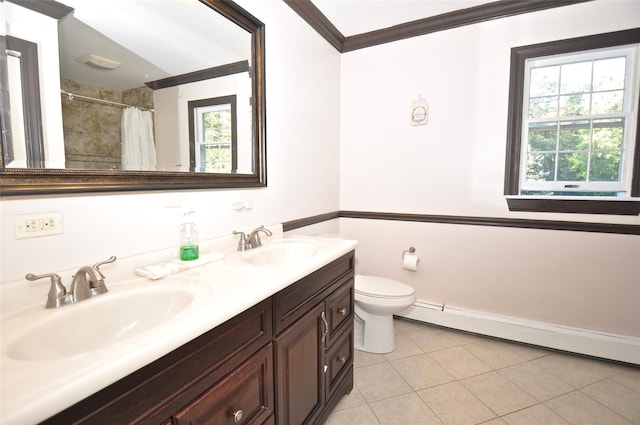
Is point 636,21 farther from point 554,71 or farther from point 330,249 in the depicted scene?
point 330,249

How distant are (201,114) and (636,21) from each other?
2.72 meters

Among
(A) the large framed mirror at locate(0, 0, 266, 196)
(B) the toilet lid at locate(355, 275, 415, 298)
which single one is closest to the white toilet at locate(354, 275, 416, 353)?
(B) the toilet lid at locate(355, 275, 415, 298)

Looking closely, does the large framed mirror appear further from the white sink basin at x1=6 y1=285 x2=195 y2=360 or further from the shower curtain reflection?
the white sink basin at x1=6 y1=285 x2=195 y2=360

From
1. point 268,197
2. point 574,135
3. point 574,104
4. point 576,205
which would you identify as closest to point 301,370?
point 268,197

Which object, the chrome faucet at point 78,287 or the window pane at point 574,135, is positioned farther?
the window pane at point 574,135

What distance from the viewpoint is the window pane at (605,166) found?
211 cm

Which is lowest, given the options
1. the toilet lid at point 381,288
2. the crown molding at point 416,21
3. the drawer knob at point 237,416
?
the toilet lid at point 381,288

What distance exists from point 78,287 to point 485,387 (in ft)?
7.06

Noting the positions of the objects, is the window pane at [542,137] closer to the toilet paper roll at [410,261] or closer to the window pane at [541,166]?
the window pane at [541,166]

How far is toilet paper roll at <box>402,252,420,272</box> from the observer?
8.55 feet

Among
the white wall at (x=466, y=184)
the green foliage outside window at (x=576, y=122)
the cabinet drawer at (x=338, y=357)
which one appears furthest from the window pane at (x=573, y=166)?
the cabinet drawer at (x=338, y=357)

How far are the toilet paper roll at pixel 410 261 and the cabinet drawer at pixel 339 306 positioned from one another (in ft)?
3.16

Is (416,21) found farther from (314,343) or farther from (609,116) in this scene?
(314,343)

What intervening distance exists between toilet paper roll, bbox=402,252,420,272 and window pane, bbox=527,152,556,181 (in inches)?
40.9
